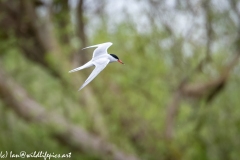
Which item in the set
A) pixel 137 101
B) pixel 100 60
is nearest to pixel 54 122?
pixel 137 101

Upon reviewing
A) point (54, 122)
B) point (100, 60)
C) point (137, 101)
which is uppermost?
point (137, 101)

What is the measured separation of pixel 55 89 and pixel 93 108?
68 cm

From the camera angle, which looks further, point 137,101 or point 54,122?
point 137,101

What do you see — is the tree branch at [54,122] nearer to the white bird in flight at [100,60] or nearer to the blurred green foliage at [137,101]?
the blurred green foliage at [137,101]

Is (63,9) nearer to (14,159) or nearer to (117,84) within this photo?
(117,84)

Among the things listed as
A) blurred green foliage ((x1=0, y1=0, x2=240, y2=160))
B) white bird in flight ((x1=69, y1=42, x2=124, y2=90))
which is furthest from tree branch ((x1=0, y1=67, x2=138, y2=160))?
white bird in flight ((x1=69, y1=42, x2=124, y2=90))

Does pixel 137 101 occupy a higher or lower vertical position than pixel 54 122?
higher

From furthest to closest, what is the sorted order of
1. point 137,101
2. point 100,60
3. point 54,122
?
point 137,101 < point 54,122 < point 100,60

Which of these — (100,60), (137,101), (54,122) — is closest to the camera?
(100,60)

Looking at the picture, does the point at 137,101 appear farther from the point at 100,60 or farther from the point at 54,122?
the point at 100,60

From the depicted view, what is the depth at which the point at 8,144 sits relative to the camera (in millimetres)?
11070

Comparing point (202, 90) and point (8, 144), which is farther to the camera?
point (8, 144)

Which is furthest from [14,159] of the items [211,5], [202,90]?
[211,5]

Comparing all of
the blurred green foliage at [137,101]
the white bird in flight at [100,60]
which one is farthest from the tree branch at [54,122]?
the white bird in flight at [100,60]
